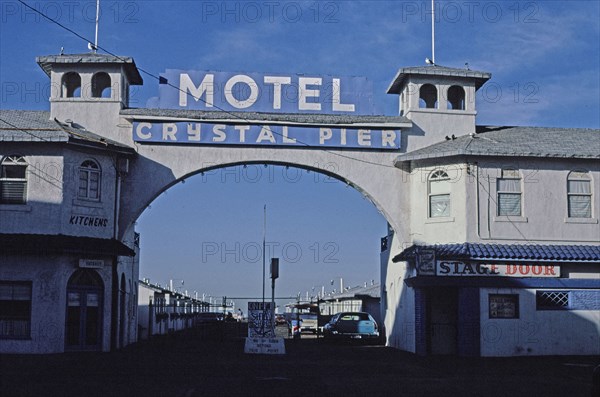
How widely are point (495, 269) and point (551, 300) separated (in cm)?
226

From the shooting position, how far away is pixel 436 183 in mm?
29922

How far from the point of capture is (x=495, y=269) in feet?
92.3

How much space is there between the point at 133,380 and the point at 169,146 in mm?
13094

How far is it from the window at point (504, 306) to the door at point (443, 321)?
62.6 inches

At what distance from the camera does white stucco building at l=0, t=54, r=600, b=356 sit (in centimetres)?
2739

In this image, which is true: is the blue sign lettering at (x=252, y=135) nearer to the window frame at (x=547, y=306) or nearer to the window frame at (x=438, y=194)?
the window frame at (x=438, y=194)

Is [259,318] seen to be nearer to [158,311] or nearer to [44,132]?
[44,132]

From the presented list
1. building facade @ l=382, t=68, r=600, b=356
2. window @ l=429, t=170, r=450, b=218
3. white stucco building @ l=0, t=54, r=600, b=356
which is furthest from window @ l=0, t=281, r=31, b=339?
window @ l=429, t=170, r=450, b=218

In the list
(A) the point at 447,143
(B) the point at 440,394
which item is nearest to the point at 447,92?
(A) the point at 447,143

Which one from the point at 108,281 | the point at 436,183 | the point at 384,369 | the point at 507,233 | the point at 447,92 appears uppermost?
the point at 447,92

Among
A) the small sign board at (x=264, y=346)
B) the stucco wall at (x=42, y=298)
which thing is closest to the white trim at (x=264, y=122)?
the stucco wall at (x=42, y=298)

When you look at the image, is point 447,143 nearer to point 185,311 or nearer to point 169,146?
point 169,146

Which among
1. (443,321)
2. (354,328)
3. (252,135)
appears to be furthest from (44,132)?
(354,328)

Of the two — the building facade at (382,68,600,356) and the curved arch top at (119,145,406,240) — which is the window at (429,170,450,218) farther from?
the curved arch top at (119,145,406,240)
